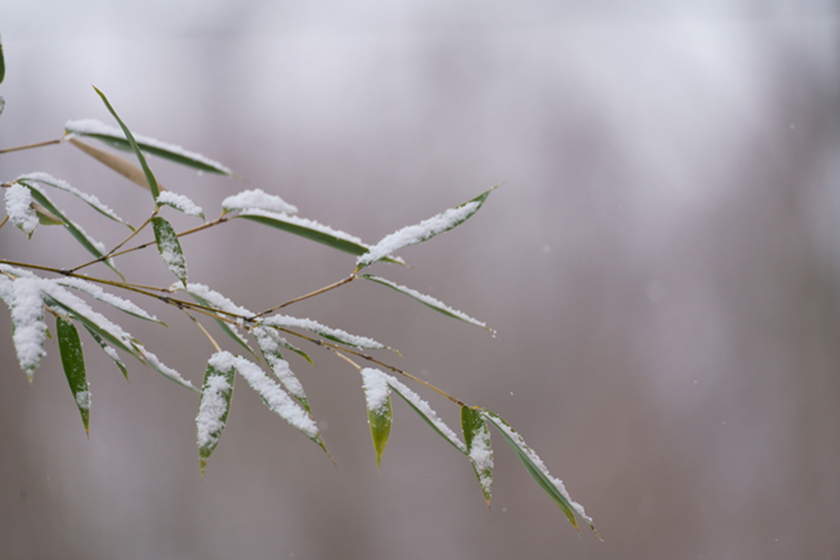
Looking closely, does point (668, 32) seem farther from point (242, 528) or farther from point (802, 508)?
point (242, 528)

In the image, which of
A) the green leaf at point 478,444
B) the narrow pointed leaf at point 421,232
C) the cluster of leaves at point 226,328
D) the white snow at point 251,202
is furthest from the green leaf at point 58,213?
the green leaf at point 478,444

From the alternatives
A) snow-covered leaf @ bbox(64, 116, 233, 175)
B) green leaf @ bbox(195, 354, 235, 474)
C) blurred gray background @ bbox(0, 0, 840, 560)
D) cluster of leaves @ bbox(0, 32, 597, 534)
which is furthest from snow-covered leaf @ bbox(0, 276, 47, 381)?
blurred gray background @ bbox(0, 0, 840, 560)

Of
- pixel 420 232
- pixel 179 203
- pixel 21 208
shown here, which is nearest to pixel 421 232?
pixel 420 232

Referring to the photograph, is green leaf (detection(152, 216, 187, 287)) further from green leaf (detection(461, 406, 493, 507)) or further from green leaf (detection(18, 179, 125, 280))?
green leaf (detection(461, 406, 493, 507))

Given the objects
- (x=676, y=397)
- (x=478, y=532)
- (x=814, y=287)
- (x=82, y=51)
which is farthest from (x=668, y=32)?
(x=82, y=51)

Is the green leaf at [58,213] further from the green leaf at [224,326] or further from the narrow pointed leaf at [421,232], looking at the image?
the narrow pointed leaf at [421,232]
